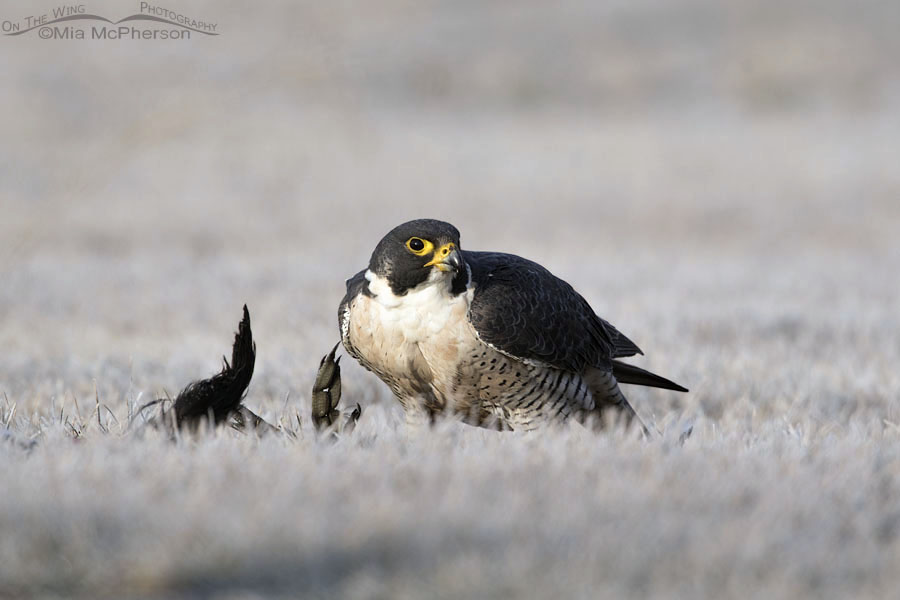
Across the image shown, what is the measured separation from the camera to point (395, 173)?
17.8 metres

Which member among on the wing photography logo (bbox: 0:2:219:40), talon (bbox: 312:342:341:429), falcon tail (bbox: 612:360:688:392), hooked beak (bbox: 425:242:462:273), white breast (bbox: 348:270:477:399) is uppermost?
on the wing photography logo (bbox: 0:2:219:40)

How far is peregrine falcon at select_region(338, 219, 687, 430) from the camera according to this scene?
4461 mm

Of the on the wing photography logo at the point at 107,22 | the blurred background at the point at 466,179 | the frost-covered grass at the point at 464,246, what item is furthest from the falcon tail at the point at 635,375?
the on the wing photography logo at the point at 107,22

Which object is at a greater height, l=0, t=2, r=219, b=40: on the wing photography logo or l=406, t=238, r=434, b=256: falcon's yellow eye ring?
l=0, t=2, r=219, b=40: on the wing photography logo

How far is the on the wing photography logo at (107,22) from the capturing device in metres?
9.94

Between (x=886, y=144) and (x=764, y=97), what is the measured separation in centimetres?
468

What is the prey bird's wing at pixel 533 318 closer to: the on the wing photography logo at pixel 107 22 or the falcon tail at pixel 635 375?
the falcon tail at pixel 635 375

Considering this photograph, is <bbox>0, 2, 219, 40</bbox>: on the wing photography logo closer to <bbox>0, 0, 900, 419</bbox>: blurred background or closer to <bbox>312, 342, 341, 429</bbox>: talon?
<bbox>0, 0, 900, 419</bbox>: blurred background

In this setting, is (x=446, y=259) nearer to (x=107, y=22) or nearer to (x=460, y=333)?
(x=460, y=333)

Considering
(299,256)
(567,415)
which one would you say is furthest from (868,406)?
(299,256)

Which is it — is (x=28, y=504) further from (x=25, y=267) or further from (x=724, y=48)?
(x=724, y=48)

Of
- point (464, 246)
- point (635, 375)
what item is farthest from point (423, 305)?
point (464, 246)

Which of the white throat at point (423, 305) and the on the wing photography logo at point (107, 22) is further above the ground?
the on the wing photography logo at point (107, 22)

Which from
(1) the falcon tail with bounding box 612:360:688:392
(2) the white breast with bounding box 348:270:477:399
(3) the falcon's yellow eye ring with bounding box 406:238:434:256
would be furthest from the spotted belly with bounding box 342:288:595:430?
(1) the falcon tail with bounding box 612:360:688:392
